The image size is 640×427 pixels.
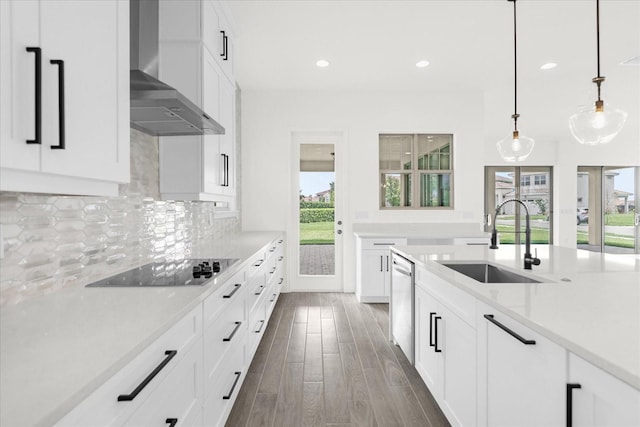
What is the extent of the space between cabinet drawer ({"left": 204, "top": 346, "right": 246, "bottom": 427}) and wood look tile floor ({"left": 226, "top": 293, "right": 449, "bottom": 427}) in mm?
186

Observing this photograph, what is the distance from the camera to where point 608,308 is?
113 centimetres

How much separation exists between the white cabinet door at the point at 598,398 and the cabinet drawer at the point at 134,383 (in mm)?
1121

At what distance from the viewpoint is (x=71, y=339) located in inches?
35.9

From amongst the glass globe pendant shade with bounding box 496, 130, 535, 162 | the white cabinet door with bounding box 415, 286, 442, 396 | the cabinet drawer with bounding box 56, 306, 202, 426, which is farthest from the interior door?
the cabinet drawer with bounding box 56, 306, 202, 426

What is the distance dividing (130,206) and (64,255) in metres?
0.59

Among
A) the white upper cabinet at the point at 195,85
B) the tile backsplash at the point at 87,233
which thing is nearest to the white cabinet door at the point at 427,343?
the white upper cabinet at the point at 195,85

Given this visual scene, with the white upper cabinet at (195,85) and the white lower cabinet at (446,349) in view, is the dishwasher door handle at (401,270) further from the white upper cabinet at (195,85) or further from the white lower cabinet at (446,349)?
the white upper cabinet at (195,85)

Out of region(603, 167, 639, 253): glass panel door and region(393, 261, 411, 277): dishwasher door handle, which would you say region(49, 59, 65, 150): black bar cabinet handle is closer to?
region(393, 261, 411, 277): dishwasher door handle

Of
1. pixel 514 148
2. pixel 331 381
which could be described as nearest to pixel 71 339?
pixel 331 381

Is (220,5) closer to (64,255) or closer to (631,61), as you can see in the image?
(64,255)

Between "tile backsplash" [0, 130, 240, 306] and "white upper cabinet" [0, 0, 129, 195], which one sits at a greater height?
"white upper cabinet" [0, 0, 129, 195]

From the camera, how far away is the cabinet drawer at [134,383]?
0.72m

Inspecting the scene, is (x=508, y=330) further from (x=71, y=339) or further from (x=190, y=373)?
(x=71, y=339)

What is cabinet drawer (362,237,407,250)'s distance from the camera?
436 cm
